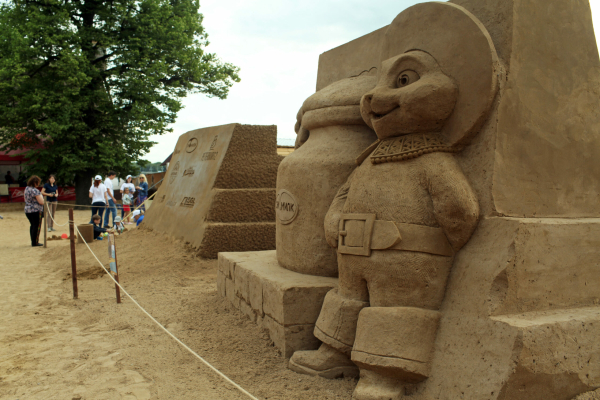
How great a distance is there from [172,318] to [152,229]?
4.35 metres

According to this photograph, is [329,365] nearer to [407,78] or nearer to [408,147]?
[408,147]

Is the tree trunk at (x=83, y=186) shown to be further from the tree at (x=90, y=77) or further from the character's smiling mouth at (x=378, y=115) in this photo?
the character's smiling mouth at (x=378, y=115)

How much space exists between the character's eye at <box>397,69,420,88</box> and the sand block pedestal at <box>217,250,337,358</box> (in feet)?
4.54

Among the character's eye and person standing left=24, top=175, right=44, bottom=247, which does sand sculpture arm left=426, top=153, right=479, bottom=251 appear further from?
person standing left=24, top=175, right=44, bottom=247

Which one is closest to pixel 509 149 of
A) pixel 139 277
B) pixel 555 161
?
pixel 555 161

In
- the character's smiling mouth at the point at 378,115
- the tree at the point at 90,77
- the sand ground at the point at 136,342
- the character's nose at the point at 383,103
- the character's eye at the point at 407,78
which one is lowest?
the sand ground at the point at 136,342

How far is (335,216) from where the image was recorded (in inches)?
115

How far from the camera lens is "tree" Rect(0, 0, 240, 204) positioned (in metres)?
15.1

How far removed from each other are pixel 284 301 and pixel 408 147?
1304mm

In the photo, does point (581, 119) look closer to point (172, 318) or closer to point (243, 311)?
point (243, 311)

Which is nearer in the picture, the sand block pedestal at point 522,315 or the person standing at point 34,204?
the sand block pedestal at point 522,315

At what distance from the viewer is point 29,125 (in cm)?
1612

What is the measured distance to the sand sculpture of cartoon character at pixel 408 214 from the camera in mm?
2443

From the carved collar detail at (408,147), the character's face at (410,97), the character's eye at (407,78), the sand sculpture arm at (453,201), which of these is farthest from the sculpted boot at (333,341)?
the character's eye at (407,78)
